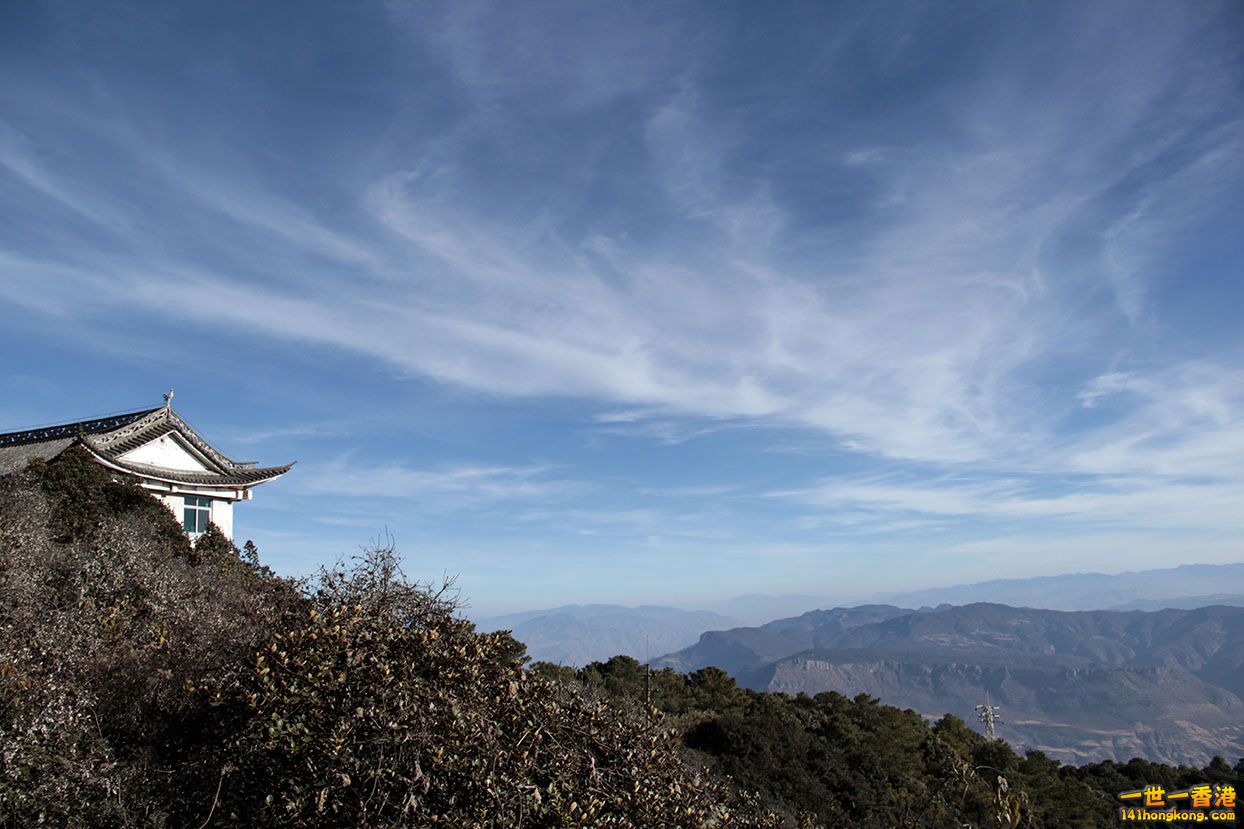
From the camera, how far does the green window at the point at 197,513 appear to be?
27781 mm

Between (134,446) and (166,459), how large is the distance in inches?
64.3

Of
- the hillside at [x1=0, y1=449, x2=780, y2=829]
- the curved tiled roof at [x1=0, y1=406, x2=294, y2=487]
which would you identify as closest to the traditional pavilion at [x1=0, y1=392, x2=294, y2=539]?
the curved tiled roof at [x1=0, y1=406, x2=294, y2=487]

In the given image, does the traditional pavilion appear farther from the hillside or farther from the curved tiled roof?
the hillside

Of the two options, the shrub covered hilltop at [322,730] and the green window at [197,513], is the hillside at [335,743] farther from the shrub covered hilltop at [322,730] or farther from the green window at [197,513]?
the green window at [197,513]

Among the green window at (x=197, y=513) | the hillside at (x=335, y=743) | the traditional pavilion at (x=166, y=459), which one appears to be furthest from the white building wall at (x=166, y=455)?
the hillside at (x=335, y=743)

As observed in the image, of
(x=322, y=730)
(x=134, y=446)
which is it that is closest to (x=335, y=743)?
(x=322, y=730)

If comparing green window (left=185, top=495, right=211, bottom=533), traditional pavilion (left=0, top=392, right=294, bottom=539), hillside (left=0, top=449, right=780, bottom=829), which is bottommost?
hillside (left=0, top=449, right=780, bottom=829)

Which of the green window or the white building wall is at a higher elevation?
the white building wall

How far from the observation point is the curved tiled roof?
24.9m

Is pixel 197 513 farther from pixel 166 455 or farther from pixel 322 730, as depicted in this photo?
pixel 322 730

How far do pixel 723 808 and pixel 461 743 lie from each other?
321 centimetres

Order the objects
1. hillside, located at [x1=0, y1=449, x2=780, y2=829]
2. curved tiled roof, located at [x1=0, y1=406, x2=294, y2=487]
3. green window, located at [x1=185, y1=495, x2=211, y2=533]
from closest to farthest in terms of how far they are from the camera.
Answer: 1. hillside, located at [x1=0, y1=449, x2=780, y2=829]
2. curved tiled roof, located at [x1=0, y1=406, x2=294, y2=487]
3. green window, located at [x1=185, y1=495, x2=211, y2=533]

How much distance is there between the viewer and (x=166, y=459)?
2731cm

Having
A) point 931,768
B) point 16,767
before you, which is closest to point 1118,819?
point 931,768
